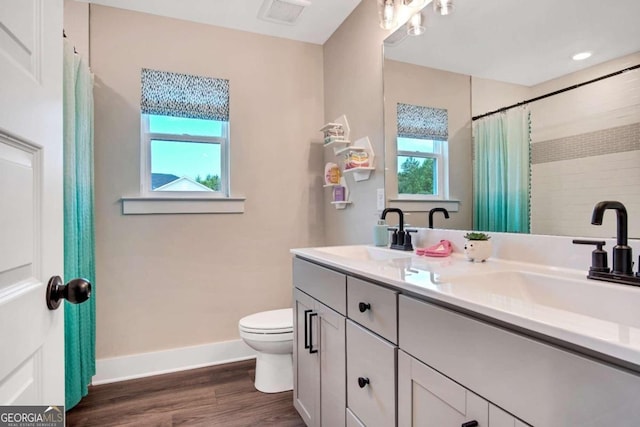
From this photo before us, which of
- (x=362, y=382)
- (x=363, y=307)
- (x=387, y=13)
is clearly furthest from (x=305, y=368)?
(x=387, y=13)

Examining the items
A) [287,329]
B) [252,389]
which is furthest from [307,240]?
[252,389]

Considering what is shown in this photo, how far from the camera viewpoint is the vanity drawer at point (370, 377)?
0.99 metres

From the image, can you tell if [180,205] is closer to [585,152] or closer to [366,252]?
[366,252]

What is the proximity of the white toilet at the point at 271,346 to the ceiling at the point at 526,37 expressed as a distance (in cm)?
166

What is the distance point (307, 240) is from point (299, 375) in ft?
4.00

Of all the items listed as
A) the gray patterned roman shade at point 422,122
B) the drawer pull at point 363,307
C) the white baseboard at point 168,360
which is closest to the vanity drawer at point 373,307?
the drawer pull at point 363,307

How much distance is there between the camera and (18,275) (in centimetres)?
57

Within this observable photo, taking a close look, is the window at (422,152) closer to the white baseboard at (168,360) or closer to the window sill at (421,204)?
the window sill at (421,204)

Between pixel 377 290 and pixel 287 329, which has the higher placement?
pixel 377 290

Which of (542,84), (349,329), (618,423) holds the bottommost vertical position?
(349,329)

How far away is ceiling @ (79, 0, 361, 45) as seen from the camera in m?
2.21

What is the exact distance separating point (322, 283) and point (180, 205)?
1.43 m

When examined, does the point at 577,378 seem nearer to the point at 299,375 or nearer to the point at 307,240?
the point at 299,375

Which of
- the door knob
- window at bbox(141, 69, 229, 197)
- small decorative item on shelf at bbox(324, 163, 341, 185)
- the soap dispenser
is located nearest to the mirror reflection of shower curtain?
the soap dispenser
